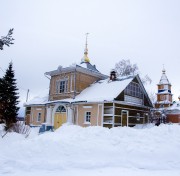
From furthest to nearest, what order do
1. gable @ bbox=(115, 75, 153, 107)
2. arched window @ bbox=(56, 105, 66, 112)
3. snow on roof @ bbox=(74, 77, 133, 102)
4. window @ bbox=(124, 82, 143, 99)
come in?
arched window @ bbox=(56, 105, 66, 112)
window @ bbox=(124, 82, 143, 99)
gable @ bbox=(115, 75, 153, 107)
snow on roof @ bbox=(74, 77, 133, 102)

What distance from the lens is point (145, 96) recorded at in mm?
26672

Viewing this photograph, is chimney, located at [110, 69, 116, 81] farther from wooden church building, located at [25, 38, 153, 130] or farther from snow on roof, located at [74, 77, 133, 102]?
snow on roof, located at [74, 77, 133, 102]

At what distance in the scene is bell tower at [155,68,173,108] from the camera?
35.3 m

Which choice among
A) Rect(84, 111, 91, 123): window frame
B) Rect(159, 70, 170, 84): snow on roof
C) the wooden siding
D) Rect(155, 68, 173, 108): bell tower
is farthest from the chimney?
Rect(159, 70, 170, 84): snow on roof

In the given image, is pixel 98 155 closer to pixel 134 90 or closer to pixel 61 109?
pixel 61 109

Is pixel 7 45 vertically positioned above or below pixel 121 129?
above

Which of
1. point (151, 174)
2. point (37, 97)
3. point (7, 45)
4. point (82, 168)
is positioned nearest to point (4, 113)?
point (37, 97)

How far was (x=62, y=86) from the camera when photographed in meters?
26.6

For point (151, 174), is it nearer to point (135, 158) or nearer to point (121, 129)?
point (135, 158)

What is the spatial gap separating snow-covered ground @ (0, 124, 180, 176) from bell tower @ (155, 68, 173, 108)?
24563 mm

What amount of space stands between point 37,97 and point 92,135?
2165 centimetres

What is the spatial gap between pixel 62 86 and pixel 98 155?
18.2 meters

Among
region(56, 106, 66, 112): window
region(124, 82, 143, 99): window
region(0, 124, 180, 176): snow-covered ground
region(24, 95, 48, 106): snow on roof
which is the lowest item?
region(0, 124, 180, 176): snow-covered ground

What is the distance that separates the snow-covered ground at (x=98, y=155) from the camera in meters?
7.39
